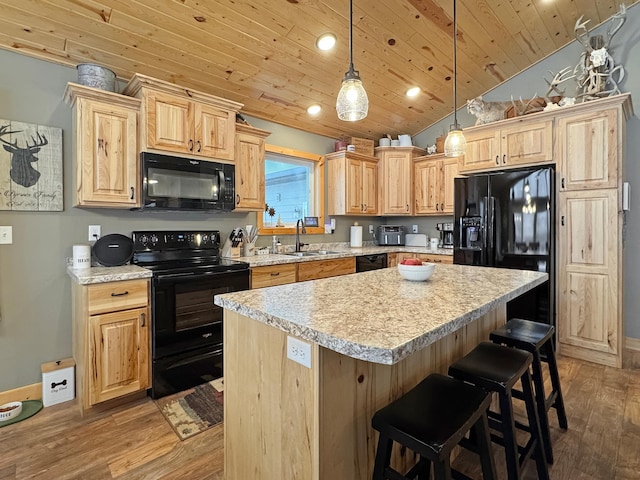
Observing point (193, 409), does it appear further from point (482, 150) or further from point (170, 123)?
point (482, 150)

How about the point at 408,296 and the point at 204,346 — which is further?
the point at 204,346

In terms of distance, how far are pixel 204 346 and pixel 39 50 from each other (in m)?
2.39

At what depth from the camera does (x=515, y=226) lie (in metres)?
3.27

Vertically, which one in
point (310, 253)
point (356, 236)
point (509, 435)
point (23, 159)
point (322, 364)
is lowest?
point (509, 435)

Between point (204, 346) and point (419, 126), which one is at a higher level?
point (419, 126)

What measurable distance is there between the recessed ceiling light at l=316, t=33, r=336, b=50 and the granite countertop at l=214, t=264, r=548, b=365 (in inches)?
80.5

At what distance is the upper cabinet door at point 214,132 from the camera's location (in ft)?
9.14

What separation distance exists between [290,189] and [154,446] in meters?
3.02

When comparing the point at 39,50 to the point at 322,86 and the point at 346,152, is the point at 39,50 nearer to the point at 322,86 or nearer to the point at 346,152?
the point at 322,86

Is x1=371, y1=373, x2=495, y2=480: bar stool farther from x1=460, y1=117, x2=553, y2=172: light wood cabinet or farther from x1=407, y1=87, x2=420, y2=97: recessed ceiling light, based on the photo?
x1=407, y1=87, x2=420, y2=97: recessed ceiling light

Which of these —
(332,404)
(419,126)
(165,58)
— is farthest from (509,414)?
(419,126)

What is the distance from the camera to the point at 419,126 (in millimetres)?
4750

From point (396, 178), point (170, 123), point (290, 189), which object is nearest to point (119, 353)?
point (170, 123)

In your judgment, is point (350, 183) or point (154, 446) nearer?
point (154, 446)
